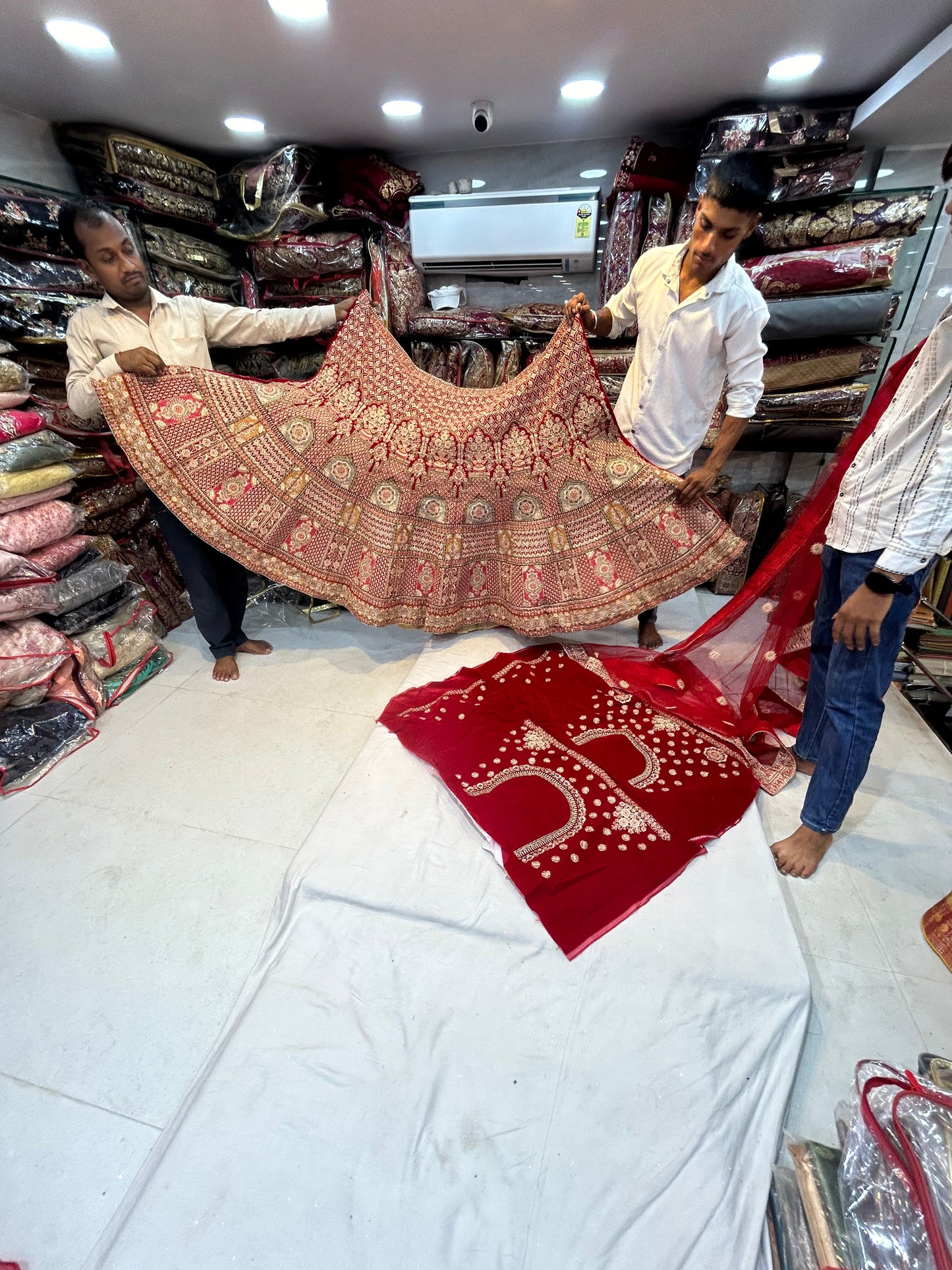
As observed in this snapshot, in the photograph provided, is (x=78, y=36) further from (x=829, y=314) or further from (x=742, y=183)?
(x=829, y=314)

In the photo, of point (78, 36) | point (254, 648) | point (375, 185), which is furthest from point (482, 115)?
point (254, 648)

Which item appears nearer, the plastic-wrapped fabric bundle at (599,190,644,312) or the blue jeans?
the blue jeans

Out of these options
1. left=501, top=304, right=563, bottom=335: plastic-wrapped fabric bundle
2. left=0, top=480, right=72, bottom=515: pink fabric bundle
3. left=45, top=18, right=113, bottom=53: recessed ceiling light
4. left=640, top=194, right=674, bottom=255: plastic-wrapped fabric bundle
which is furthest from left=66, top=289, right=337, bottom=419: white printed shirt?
left=640, top=194, right=674, bottom=255: plastic-wrapped fabric bundle

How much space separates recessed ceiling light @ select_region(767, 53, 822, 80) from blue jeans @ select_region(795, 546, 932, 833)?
68.8 inches

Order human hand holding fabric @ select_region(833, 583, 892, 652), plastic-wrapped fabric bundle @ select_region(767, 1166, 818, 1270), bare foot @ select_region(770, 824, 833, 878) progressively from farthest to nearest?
bare foot @ select_region(770, 824, 833, 878) → human hand holding fabric @ select_region(833, 583, 892, 652) → plastic-wrapped fabric bundle @ select_region(767, 1166, 818, 1270)

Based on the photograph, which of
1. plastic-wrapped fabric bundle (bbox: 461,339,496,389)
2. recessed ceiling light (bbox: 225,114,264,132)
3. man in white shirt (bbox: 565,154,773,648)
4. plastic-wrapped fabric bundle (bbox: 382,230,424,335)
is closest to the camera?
man in white shirt (bbox: 565,154,773,648)

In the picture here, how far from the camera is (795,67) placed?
1.84 meters

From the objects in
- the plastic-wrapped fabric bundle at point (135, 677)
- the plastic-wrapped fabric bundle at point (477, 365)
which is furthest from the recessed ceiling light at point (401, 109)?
the plastic-wrapped fabric bundle at point (135, 677)

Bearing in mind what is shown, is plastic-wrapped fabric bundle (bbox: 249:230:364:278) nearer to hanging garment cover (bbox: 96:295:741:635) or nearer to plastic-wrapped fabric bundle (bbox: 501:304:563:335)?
plastic-wrapped fabric bundle (bbox: 501:304:563:335)

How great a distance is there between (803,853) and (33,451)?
2.54m

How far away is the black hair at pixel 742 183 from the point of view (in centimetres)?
138

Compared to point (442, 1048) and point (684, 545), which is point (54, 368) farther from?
point (442, 1048)

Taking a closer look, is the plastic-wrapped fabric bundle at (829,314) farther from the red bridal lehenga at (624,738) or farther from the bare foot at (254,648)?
the bare foot at (254,648)

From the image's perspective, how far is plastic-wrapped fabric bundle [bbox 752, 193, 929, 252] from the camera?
216 cm
